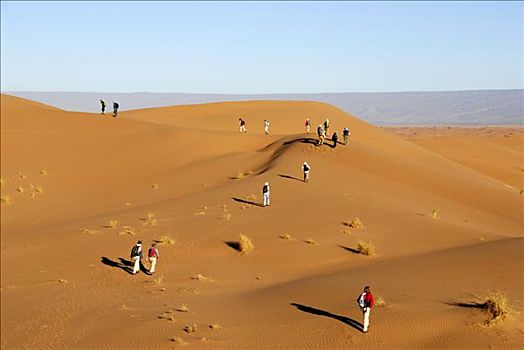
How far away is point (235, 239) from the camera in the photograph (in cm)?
1777

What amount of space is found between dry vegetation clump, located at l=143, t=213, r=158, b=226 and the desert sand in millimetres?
95

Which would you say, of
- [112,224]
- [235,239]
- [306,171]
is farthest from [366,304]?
[306,171]

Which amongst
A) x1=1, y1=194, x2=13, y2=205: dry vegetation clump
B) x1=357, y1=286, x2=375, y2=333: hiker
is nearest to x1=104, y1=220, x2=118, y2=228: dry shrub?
x1=1, y1=194, x2=13, y2=205: dry vegetation clump

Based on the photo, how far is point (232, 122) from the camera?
57156 millimetres

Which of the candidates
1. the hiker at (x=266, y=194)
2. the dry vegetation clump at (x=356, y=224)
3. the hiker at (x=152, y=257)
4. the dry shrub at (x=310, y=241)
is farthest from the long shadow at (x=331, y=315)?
the hiker at (x=266, y=194)

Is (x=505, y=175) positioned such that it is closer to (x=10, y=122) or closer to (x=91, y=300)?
(x=10, y=122)

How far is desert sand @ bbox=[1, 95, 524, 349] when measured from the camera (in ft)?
36.0

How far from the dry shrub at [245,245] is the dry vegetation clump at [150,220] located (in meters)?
3.86

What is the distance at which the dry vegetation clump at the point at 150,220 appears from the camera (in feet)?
63.9

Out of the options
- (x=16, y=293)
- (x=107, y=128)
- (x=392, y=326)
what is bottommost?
(x=16, y=293)

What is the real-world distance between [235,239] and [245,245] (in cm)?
101

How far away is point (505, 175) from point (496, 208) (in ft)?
80.2

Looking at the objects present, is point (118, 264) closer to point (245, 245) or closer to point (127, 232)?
point (127, 232)

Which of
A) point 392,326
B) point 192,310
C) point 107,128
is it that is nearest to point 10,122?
point 107,128
